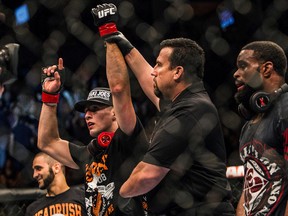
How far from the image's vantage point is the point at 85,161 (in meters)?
2.88

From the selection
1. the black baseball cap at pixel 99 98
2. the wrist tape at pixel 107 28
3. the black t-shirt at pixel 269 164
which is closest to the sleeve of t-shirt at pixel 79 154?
the black baseball cap at pixel 99 98

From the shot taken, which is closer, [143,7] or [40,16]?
[143,7]

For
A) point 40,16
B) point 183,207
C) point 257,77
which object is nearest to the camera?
point 183,207

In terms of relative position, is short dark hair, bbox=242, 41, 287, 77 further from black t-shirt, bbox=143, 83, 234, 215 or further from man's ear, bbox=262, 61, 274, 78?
black t-shirt, bbox=143, 83, 234, 215

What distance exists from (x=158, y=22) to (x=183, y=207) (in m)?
4.00

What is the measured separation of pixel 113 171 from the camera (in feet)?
8.37

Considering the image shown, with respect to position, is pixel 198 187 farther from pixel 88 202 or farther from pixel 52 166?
pixel 52 166

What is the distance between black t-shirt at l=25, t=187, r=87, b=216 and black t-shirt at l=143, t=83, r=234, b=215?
174 centimetres

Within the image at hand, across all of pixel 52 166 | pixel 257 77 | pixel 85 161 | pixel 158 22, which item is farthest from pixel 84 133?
pixel 257 77

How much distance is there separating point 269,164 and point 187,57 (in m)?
0.49

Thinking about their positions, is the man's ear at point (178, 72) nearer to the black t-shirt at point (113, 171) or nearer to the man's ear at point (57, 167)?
the black t-shirt at point (113, 171)

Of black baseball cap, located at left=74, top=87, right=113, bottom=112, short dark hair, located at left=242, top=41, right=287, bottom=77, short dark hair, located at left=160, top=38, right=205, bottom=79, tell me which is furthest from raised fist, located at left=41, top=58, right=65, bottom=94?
short dark hair, located at left=242, top=41, right=287, bottom=77

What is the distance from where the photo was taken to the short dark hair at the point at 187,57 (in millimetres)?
2197

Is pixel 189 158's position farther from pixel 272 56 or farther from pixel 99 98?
pixel 99 98
